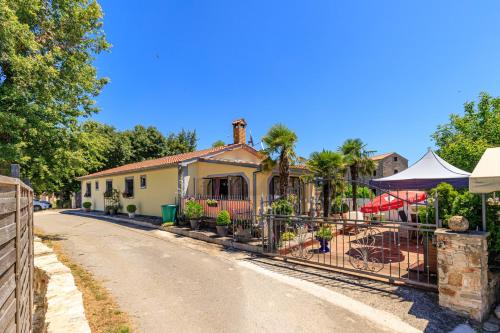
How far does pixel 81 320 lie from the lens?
11.9 ft

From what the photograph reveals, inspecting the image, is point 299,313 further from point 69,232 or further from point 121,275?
point 69,232

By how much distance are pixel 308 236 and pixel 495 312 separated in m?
5.63

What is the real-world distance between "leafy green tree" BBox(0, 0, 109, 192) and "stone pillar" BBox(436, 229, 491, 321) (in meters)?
11.8

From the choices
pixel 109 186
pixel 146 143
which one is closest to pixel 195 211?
pixel 109 186

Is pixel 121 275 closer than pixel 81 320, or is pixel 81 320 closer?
pixel 81 320

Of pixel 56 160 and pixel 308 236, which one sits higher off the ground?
pixel 56 160

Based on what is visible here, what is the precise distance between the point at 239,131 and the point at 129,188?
28.3ft

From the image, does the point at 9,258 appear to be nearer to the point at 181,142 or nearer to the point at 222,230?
the point at 222,230

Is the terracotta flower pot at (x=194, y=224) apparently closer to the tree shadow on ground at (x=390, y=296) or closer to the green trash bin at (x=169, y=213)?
the green trash bin at (x=169, y=213)

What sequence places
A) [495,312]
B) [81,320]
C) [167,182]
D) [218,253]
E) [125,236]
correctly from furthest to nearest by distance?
1. [167,182]
2. [125,236]
3. [218,253]
4. [495,312]
5. [81,320]

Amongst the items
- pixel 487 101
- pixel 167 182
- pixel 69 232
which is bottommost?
pixel 69 232

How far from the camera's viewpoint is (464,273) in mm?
4203

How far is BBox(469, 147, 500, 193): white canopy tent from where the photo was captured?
4.05 m

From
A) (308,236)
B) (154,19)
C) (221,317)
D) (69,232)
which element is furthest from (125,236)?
(154,19)
